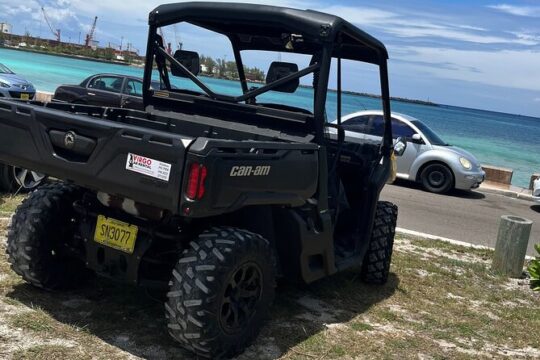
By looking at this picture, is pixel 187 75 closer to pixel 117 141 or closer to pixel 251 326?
pixel 117 141

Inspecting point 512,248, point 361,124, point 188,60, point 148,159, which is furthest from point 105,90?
point 148,159

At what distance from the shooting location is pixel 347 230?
17.7ft

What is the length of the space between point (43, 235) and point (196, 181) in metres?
1.65

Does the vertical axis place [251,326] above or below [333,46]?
below

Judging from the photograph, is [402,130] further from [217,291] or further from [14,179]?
[217,291]

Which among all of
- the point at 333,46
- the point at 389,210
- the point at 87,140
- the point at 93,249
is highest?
the point at 333,46

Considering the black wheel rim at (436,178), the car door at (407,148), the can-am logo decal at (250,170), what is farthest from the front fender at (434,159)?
the can-am logo decal at (250,170)

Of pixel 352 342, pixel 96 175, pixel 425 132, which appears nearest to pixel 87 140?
pixel 96 175

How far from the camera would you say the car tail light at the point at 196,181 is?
127 inches

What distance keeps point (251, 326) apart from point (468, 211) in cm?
895

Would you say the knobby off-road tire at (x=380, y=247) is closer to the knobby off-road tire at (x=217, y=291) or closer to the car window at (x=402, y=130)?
the knobby off-road tire at (x=217, y=291)

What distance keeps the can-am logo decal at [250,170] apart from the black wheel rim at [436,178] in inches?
423

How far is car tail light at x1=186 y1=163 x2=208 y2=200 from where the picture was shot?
10.6 ft

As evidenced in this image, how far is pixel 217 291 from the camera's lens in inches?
140
